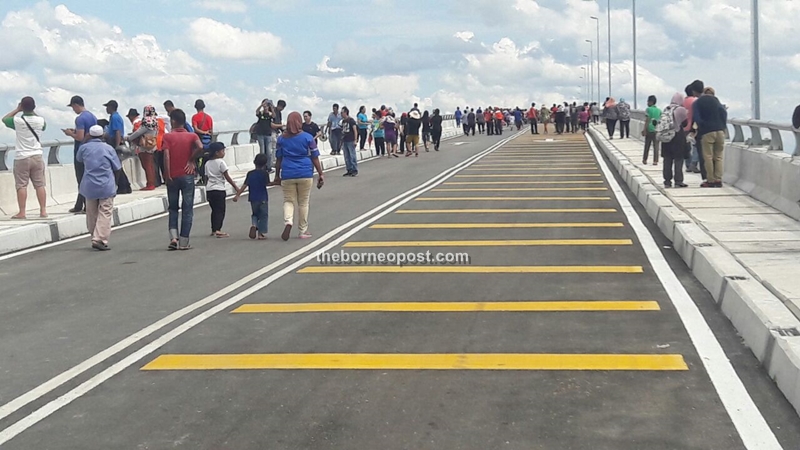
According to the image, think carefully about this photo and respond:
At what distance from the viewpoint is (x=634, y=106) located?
184ft

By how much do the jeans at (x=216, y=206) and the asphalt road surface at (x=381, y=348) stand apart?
2.32ft

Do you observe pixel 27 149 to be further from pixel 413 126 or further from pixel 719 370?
pixel 413 126

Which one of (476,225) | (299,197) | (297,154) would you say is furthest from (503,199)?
(297,154)

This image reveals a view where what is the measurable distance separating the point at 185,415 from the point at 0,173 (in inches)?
538

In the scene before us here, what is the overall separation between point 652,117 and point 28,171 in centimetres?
1537

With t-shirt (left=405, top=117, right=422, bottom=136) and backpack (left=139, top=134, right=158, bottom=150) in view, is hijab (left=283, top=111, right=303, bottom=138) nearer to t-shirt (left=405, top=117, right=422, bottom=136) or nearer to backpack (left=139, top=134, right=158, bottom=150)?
backpack (left=139, top=134, right=158, bottom=150)

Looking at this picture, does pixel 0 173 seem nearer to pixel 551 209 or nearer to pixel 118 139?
pixel 118 139

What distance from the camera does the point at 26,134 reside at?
16.3 m

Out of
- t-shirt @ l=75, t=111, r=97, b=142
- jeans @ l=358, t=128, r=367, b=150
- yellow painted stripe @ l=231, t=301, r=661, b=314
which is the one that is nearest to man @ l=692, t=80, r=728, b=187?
yellow painted stripe @ l=231, t=301, r=661, b=314

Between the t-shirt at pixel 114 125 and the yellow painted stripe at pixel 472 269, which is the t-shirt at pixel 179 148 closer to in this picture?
the yellow painted stripe at pixel 472 269

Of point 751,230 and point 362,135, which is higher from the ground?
point 362,135

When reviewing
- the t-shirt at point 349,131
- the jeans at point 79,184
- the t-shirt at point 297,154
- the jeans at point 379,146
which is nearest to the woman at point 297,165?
the t-shirt at point 297,154

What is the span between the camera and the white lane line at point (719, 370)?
17.8ft

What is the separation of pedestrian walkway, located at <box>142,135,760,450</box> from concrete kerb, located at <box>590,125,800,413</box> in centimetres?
45
